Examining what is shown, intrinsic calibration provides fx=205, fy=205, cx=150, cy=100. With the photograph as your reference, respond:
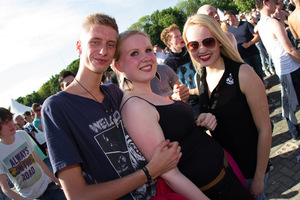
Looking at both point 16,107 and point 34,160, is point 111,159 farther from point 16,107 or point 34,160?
point 16,107

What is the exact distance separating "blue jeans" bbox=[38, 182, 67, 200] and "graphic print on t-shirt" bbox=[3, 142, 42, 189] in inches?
11.8

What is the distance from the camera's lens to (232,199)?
167 cm

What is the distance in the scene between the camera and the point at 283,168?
3525 millimetres

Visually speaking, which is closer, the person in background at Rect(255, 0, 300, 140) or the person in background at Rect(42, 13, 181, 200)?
the person in background at Rect(42, 13, 181, 200)

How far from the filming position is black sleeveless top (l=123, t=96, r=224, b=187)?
1.62 m

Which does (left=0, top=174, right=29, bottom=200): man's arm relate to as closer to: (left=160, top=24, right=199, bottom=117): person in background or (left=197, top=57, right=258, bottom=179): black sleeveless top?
(left=197, top=57, right=258, bottom=179): black sleeveless top

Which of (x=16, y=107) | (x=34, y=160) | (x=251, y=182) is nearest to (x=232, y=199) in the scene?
(x=251, y=182)

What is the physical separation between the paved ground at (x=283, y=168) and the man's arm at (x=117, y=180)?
8.16 ft

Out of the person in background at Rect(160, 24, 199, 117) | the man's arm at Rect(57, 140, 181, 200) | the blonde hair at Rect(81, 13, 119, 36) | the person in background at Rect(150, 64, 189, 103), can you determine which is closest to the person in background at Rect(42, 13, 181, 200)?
the man's arm at Rect(57, 140, 181, 200)

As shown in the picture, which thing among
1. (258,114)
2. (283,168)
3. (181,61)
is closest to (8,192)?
(258,114)

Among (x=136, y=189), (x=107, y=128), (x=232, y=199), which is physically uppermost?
(x=107, y=128)

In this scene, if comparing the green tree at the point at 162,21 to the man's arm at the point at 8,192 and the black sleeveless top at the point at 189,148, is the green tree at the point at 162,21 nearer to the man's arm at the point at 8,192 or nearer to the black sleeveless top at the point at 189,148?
the man's arm at the point at 8,192

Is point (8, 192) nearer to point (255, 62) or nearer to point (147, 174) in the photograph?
point (147, 174)

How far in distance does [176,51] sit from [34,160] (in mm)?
3671
